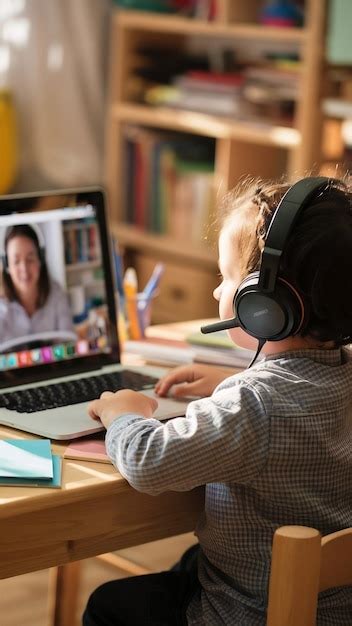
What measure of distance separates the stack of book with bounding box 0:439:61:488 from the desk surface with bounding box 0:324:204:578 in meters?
0.01

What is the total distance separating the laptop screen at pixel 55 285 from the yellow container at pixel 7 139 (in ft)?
7.25

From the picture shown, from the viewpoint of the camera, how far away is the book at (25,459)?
1.24 metres

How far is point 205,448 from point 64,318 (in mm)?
554

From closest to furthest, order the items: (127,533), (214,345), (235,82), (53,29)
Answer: (127,533), (214,345), (235,82), (53,29)

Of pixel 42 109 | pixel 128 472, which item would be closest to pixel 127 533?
pixel 128 472

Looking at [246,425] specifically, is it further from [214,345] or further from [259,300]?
[214,345]

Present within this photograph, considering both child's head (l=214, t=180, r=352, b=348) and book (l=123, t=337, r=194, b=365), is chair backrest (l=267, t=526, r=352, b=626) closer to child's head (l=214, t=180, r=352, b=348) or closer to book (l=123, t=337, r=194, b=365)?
child's head (l=214, t=180, r=352, b=348)

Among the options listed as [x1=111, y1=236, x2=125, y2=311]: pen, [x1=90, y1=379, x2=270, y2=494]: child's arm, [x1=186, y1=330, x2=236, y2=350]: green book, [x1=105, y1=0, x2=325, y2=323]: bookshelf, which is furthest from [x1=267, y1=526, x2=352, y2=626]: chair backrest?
[x1=105, y1=0, x2=325, y2=323]: bookshelf

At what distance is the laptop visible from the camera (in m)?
1.61

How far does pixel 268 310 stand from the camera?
1.28 metres

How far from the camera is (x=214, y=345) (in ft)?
6.25

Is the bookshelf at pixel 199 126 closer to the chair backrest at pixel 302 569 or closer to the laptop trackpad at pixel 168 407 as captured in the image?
the laptop trackpad at pixel 168 407

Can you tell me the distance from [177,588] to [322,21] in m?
2.29

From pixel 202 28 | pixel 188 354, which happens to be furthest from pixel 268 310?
pixel 202 28
